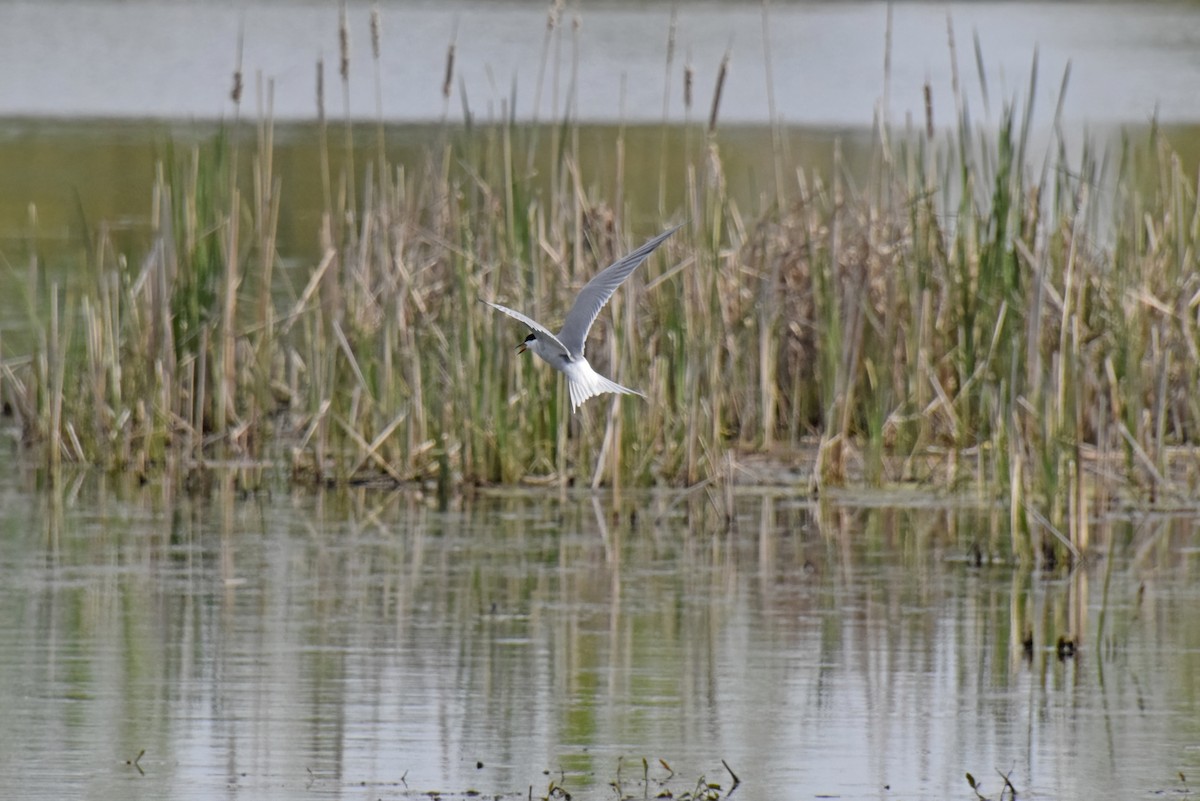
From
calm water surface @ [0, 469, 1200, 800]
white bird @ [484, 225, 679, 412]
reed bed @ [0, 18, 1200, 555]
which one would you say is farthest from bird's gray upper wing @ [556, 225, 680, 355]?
reed bed @ [0, 18, 1200, 555]

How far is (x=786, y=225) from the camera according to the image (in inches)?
416

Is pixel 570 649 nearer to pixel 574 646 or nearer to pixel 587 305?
pixel 574 646

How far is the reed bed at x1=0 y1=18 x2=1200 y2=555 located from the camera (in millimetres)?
9312

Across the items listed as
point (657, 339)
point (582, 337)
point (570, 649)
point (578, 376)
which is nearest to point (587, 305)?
point (582, 337)

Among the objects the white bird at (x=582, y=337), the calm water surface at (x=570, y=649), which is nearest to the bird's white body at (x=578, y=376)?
the white bird at (x=582, y=337)

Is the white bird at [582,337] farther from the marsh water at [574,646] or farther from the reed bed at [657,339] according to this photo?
the reed bed at [657,339]

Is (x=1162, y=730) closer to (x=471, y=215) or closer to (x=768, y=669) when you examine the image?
(x=768, y=669)

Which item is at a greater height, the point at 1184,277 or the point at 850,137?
the point at 850,137

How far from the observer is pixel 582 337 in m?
6.31

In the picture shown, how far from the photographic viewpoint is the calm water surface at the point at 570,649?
5691 millimetres

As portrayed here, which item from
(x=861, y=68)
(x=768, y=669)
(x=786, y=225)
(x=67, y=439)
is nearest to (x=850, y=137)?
(x=861, y=68)

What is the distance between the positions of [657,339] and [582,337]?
10.8ft

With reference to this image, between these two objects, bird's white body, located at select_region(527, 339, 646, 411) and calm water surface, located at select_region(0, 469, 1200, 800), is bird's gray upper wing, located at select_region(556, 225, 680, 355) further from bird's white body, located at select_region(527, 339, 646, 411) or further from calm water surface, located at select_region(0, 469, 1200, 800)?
calm water surface, located at select_region(0, 469, 1200, 800)

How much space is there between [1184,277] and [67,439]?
4797 millimetres
